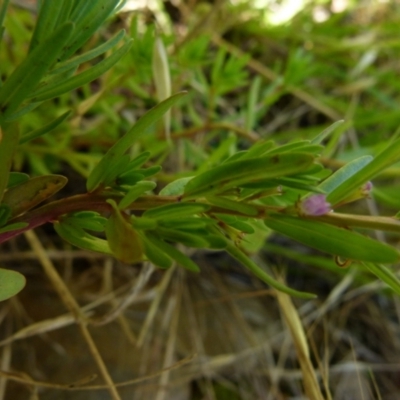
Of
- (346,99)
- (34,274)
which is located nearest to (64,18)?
(34,274)

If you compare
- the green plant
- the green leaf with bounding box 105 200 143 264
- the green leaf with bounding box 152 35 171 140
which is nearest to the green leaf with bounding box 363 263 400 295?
the green plant

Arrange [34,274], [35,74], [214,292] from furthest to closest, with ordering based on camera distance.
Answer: [214,292]
[34,274]
[35,74]

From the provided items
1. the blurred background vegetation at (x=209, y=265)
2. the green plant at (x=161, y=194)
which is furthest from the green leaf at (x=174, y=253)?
the blurred background vegetation at (x=209, y=265)

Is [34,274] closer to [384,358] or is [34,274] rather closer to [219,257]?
[219,257]

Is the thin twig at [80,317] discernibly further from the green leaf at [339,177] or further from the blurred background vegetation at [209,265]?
the green leaf at [339,177]

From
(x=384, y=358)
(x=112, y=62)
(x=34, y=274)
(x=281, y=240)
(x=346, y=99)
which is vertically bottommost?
(x=384, y=358)

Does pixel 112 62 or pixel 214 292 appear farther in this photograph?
pixel 214 292
